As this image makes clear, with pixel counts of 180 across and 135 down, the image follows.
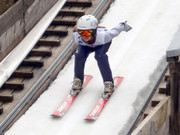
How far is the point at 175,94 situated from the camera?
8.90m

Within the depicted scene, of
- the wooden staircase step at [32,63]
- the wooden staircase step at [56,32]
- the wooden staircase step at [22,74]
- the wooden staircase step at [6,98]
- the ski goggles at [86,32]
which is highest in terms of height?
the ski goggles at [86,32]

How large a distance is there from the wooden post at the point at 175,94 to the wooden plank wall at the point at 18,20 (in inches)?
135

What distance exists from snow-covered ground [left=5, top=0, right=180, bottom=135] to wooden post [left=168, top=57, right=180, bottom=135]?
59 cm

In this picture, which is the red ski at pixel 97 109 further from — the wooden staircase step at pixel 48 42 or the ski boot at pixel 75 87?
the wooden staircase step at pixel 48 42

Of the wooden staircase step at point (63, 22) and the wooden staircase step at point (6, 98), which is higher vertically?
the wooden staircase step at point (63, 22)

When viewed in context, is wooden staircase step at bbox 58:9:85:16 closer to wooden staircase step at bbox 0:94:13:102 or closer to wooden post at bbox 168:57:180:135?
wooden staircase step at bbox 0:94:13:102

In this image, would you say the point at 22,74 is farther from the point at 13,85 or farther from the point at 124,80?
the point at 124,80

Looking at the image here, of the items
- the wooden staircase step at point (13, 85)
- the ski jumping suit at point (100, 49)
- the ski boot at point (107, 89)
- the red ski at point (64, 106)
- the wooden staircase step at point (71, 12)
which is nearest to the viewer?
the red ski at point (64, 106)

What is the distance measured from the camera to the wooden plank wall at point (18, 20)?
10.8 meters

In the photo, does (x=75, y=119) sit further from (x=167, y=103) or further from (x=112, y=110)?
(x=167, y=103)

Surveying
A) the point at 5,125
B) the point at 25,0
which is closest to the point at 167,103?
the point at 5,125

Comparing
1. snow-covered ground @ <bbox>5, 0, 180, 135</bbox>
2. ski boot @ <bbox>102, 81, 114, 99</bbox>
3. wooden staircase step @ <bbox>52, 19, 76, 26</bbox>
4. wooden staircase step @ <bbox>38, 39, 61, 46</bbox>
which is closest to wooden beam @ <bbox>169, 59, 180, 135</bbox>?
snow-covered ground @ <bbox>5, 0, 180, 135</bbox>

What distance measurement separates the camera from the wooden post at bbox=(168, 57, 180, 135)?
8672 mm

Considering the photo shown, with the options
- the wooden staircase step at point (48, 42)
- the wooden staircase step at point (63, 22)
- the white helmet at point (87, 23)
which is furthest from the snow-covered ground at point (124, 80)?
the white helmet at point (87, 23)
